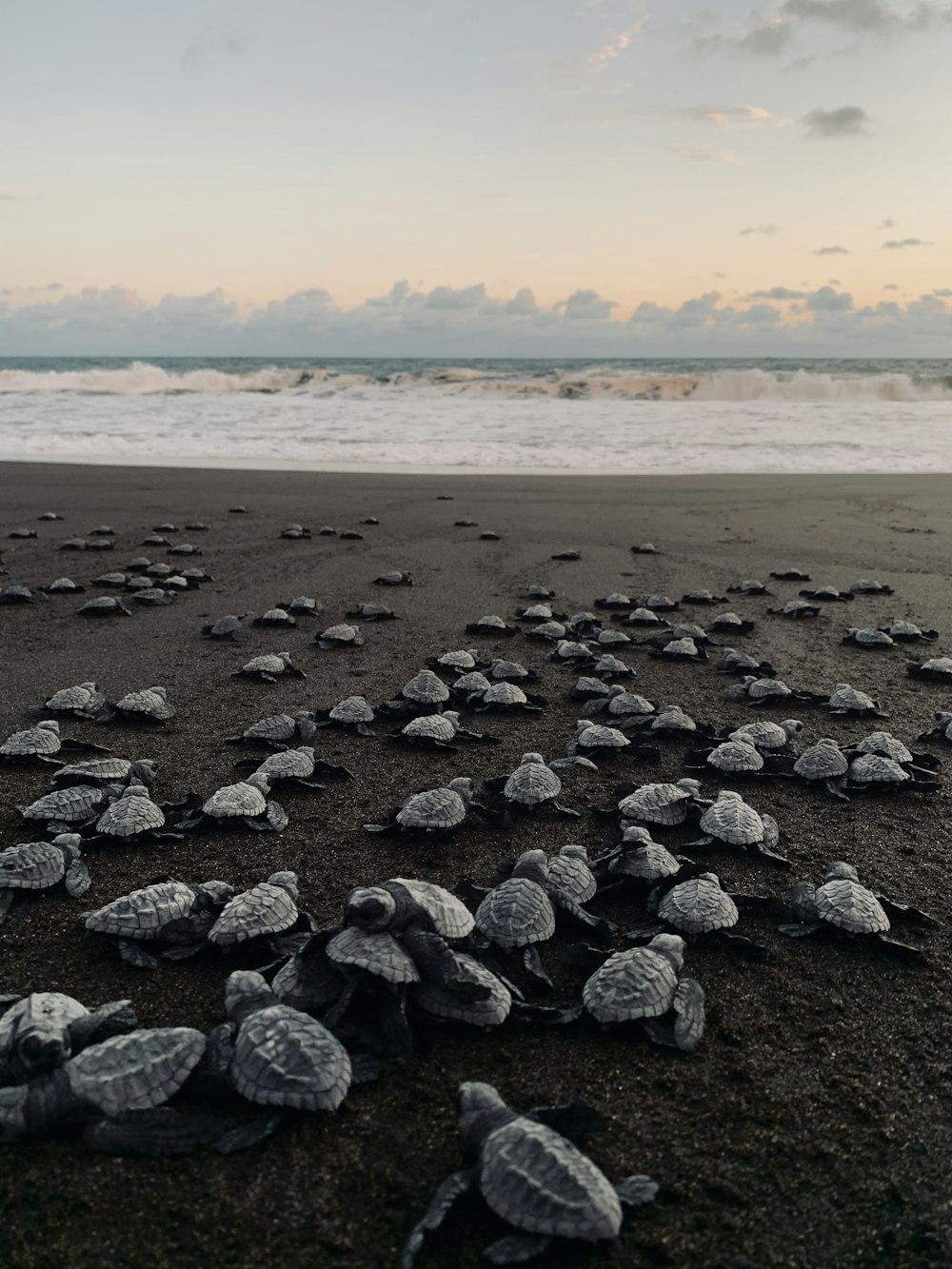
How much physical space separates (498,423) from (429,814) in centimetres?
1989

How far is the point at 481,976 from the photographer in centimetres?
236

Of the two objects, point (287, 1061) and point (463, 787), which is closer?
point (287, 1061)

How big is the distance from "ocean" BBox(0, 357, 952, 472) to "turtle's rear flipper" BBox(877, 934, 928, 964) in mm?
12605

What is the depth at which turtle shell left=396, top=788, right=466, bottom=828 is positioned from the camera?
11.1ft

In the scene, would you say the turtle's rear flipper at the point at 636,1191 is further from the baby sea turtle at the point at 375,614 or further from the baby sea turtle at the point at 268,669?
the baby sea turtle at the point at 375,614

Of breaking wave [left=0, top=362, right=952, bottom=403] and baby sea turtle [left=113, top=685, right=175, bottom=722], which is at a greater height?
breaking wave [left=0, top=362, right=952, bottom=403]

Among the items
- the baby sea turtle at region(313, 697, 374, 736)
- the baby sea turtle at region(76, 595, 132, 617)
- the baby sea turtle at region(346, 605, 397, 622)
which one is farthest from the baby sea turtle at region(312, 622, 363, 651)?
the baby sea turtle at region(76, 595, 132, 617)

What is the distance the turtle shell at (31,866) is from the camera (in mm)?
2895

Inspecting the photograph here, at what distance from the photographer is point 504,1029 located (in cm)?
235

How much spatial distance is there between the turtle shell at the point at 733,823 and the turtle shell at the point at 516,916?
906 millimetres

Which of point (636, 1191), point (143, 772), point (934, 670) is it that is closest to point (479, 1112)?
point (636, 1191)

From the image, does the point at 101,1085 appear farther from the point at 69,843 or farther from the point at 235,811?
the point at 235,811

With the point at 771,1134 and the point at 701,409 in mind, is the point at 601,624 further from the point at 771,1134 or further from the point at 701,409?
the point at 701,409

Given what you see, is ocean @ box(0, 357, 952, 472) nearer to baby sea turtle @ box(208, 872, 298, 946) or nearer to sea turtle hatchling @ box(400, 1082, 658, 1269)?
baby sea turtle @ box(208, 872, 298, 946)
